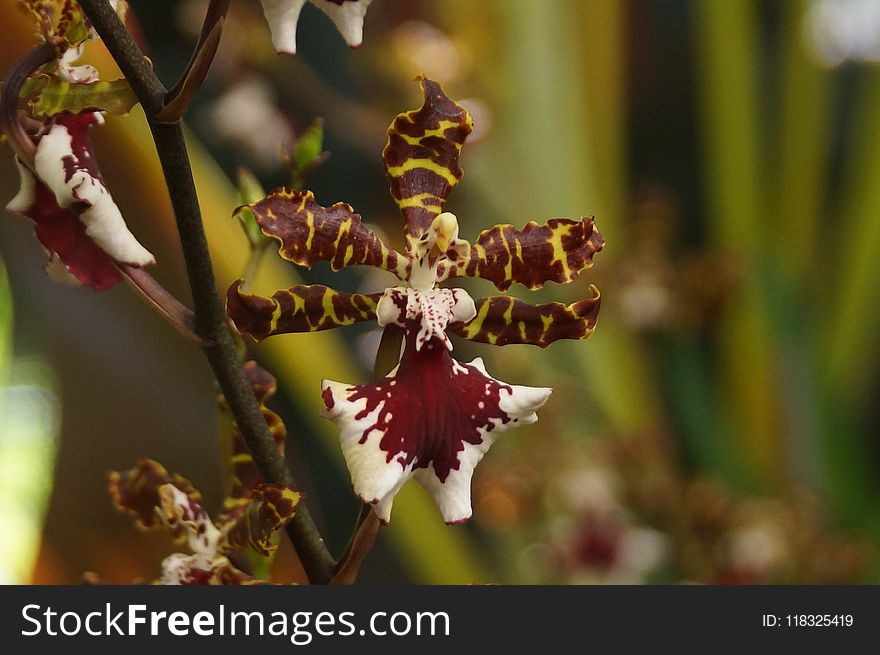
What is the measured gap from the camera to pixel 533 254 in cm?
44

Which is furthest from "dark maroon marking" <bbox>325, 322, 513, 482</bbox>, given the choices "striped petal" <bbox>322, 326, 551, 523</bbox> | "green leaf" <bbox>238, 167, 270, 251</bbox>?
"green leaf" <bbox>238, 167, 270, 251</bbox>

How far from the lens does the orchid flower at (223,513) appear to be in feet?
1.28

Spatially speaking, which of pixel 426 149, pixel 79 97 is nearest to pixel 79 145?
pixel 79 97

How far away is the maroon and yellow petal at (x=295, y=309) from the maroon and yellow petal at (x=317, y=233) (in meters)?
0.02

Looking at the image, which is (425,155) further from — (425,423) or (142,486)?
(142,486)

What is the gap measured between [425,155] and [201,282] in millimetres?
138

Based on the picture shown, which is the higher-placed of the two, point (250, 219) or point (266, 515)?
point (250, 219)

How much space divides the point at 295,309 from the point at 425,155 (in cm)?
11

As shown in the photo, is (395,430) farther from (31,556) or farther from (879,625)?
(31,556)

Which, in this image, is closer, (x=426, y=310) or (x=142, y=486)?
(x=426, y=310)

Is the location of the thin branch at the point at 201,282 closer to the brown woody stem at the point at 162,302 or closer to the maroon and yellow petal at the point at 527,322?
the brown woody stem at the point at 162,302

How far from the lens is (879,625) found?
2.20ft

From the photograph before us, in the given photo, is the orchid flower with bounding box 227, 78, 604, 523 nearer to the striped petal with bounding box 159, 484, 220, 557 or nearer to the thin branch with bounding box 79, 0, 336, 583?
the thin branch with bounding box 79, 0, 336, 583

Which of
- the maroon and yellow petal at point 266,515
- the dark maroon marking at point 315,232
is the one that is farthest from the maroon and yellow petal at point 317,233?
the maroon and yellow petal at point 266,515
